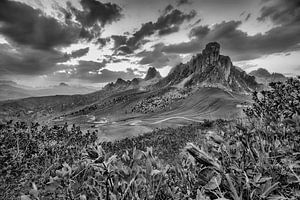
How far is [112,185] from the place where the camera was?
49.5 inches

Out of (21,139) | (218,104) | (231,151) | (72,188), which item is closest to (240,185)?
(231,151)

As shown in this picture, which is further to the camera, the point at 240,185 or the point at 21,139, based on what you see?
the point at 21,139

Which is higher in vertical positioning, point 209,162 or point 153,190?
point 209,162

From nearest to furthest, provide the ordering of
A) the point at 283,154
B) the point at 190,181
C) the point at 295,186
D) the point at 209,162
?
the point at 209,162 < the point at 295,186 < the point at 283,154 < the point at 190,181

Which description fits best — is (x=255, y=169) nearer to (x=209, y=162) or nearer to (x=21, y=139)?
(x=209, y=162)

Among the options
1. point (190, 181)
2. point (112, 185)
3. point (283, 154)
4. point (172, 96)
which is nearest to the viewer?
point (112, 185)

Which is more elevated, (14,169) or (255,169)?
(255,169)

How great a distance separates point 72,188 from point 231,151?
110cm

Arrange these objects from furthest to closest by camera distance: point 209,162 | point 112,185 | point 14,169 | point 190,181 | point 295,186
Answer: point 14,169, point 190,181, point 112,185, point 295,186, point 209,162

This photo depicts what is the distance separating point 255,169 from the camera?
4.44ft

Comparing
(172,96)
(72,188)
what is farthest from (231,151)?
(172,96)

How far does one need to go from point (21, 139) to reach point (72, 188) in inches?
192

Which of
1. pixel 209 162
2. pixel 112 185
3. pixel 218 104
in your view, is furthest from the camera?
pixel 218 104

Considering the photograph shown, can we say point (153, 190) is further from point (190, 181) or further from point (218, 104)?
point (218, 104)
